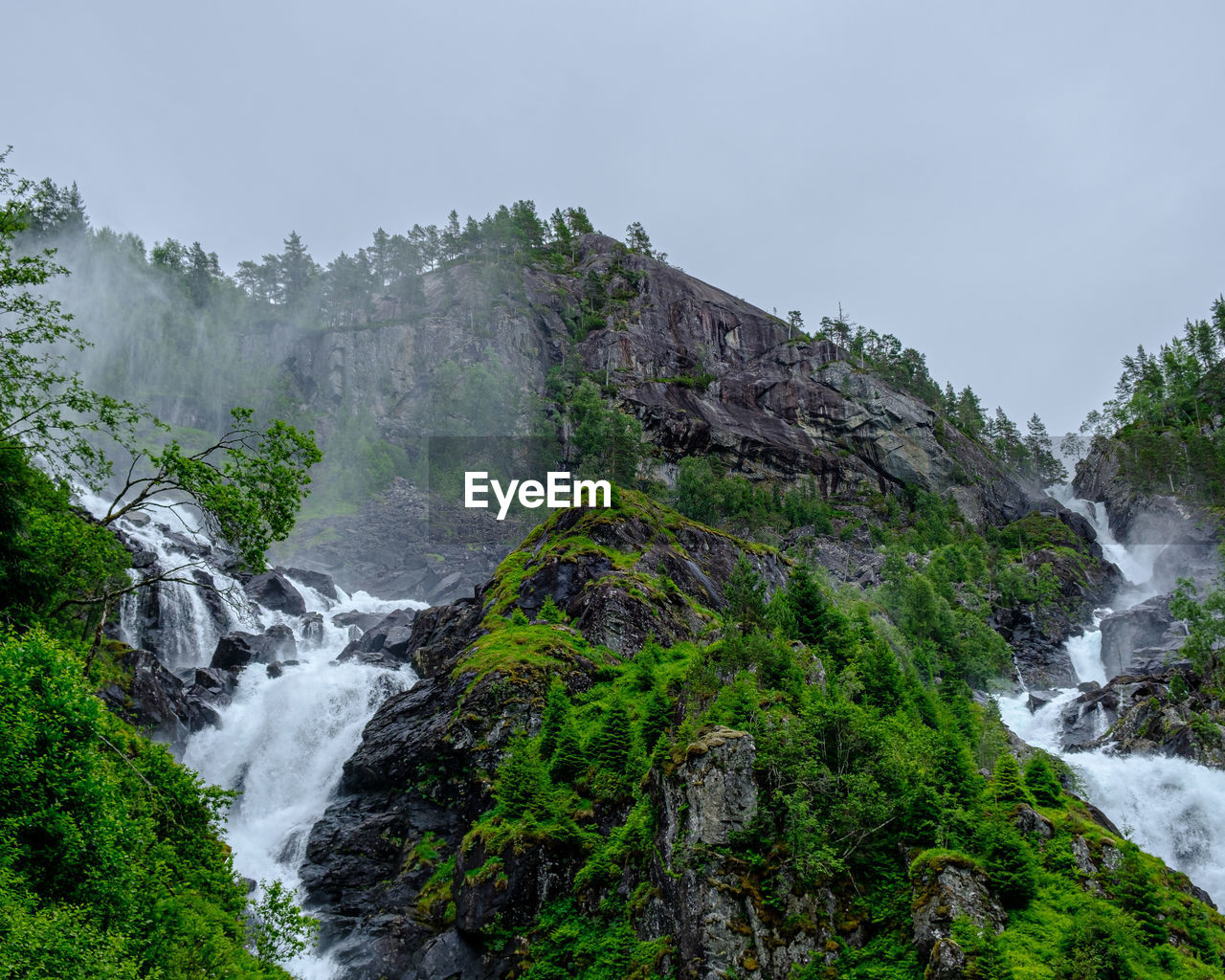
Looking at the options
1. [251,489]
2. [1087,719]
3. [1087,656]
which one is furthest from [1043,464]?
[251,489]

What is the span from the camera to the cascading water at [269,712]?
35438 mm

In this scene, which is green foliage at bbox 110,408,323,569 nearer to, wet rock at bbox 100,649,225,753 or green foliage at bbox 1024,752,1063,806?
green foliage at bbox 1024,752,1063,806

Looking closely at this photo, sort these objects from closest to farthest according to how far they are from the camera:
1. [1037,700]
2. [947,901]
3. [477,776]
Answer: [947,901] → [477,776] → [1037,700]

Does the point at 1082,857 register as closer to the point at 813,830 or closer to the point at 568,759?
the point at 813,830

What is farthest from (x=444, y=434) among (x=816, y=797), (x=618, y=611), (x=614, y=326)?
(x=816, y=797)

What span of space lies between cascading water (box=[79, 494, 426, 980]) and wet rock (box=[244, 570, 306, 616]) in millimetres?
676

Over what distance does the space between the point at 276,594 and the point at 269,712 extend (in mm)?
18583

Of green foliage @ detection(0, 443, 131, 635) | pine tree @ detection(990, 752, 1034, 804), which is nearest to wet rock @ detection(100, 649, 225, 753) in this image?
green foliage @ detection(0, 443, 131, 635)

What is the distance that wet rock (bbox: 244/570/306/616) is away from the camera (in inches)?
2371

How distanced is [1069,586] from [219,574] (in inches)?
3556

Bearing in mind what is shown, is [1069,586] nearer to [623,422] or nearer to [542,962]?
[623,422]

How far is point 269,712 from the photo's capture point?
4431cm

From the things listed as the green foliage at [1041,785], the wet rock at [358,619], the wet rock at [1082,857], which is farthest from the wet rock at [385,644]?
the wet rock at [1082,857]

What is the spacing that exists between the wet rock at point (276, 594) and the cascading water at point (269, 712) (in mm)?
676
